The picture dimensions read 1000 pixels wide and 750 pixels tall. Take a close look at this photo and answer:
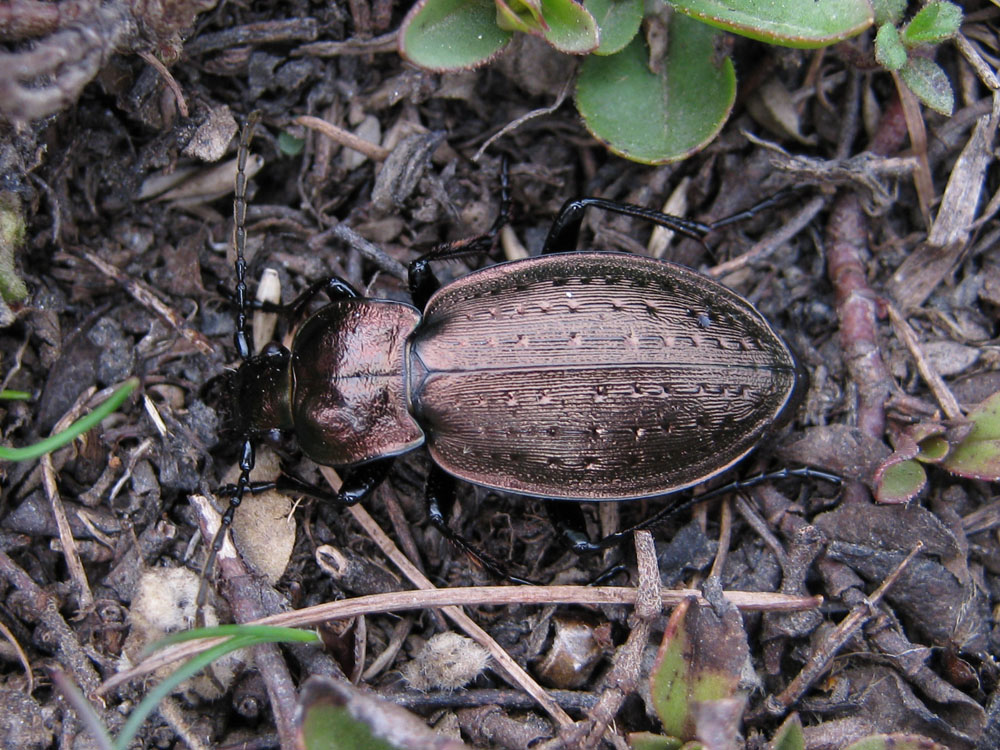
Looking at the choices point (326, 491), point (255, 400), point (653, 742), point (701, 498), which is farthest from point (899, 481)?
point (255, 400)

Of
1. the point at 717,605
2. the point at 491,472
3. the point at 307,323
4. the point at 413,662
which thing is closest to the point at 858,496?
the point at 717,605

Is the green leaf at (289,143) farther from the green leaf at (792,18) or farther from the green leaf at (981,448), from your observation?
the green leaf at (981,448)

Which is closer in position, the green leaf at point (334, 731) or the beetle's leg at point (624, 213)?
the green leaf at point (334, 731)

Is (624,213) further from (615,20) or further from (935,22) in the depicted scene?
(935,22)

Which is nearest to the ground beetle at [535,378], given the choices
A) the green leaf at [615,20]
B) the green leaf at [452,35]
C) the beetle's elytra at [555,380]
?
the beetle's elytra at [555,380]

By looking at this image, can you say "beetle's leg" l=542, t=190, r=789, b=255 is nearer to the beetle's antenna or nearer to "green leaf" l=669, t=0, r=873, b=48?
"green leaf" l=669, t=0, r=873, b=48

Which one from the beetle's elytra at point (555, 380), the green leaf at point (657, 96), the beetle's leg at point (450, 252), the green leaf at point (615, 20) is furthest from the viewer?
the beetle's leg at point (450, 252)

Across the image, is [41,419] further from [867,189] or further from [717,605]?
[867,189]
